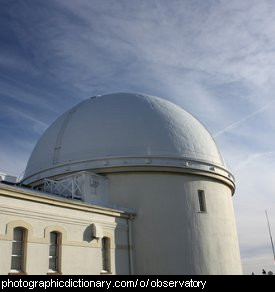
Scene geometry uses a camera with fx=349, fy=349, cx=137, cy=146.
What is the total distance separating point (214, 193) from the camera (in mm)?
19438

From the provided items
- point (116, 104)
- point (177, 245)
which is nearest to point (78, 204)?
point (177, 245)

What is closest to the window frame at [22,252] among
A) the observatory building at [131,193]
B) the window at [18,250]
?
the window at [18,250]

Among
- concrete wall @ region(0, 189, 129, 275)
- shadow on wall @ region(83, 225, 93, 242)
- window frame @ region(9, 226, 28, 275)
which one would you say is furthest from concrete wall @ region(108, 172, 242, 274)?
window frame @ region(9, 226, 28, 275)

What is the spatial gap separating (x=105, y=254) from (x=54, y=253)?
2896 mm

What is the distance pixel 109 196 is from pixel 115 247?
2.96m

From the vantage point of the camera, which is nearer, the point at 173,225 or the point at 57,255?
the point at 57,255

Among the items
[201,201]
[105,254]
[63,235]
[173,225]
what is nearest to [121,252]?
[105,254]

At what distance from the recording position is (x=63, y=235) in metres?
13.6

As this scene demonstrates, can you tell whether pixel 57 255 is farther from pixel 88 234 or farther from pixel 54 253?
pixel 88 234

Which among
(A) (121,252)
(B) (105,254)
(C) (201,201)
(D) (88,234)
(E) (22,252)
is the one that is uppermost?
(C) (201,201)

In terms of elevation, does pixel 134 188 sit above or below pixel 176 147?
below

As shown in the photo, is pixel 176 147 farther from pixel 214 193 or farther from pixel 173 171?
pixel 214 193

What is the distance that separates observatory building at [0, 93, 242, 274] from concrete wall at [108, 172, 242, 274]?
0.05 m

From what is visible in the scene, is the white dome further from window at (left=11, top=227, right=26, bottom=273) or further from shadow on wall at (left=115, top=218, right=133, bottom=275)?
window at (left=11, top=227, right=26, bottom=273)
